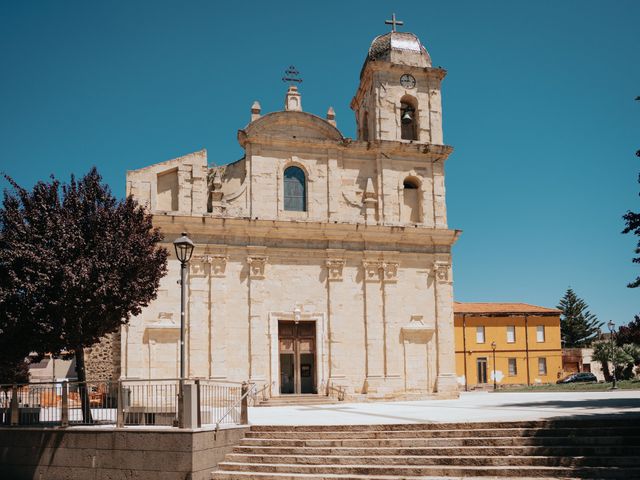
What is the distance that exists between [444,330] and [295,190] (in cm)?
860

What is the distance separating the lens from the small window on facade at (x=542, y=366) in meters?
51.9

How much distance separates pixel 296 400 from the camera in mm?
24938

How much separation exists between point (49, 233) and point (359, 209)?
46.9 ft

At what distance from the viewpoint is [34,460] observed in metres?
14.7

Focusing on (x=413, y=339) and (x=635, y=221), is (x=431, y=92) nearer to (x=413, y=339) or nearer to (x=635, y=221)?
(x=413, y=339)

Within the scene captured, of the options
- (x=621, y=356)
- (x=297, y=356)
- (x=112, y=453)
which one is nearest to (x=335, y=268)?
(x=297, y=356)

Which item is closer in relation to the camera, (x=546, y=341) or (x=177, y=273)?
(x=177, y=273)

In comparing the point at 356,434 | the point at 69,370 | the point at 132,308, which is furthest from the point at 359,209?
the point at 69,370

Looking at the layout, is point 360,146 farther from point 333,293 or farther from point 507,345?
point 507,345

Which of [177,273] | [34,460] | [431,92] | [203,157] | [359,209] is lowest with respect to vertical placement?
[34,460]

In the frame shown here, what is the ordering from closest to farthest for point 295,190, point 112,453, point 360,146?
1. point 112,453
2. point 295,190
3. point 360,146

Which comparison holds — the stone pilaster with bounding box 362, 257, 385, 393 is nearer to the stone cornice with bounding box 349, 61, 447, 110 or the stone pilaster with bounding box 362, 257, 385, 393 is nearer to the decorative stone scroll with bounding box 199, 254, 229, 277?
the decorative stone scroll with bounding box 199, 254, 229, 277

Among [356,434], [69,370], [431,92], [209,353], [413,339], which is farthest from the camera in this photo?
[69,370]

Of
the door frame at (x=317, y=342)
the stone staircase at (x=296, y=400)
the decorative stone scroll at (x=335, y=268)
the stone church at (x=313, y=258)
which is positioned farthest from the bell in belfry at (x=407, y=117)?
the stone staircase at (x=296, y=400)
